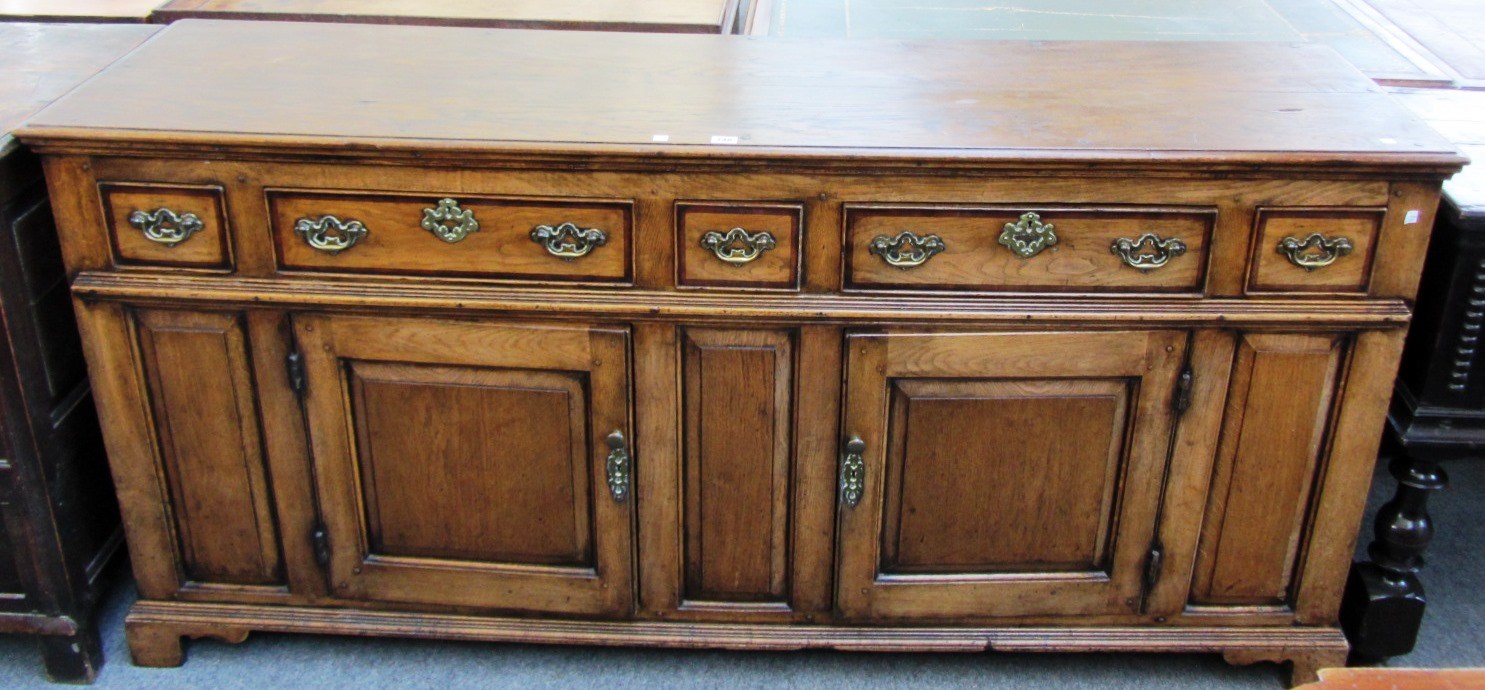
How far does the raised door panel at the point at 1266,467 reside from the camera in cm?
159

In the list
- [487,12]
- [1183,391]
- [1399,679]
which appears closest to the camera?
[1399,679]

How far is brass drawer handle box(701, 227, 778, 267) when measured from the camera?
1.51 metres

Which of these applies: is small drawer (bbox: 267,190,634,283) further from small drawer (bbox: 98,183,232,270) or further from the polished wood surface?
the polished wood surface

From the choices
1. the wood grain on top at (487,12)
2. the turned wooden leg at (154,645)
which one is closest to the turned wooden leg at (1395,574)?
the wood grain on top at (487,12)

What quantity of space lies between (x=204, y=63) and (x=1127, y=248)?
46.9 inches

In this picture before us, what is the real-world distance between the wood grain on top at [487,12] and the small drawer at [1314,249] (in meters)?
0.92

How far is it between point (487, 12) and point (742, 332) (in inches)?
33.7

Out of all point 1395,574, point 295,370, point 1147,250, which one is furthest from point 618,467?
point 1395,574

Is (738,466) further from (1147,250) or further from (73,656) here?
(73,656)

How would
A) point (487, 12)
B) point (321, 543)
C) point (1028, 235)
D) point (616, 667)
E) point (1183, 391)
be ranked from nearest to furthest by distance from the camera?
point (1028, 235)
point (1183, 391)
point (321, 543)
point (616, 667)
point (487, 12)

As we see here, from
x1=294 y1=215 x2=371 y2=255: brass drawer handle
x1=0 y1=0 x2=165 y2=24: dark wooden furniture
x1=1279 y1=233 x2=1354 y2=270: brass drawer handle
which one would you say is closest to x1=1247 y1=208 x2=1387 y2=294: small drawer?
x1=1279 y1=233 x2=1354 y2=270: brass drawer handle

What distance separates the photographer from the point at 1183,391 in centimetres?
161

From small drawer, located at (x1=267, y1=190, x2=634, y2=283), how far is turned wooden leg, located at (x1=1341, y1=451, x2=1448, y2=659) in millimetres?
1062

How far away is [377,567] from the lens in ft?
5.79
